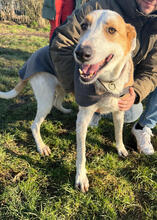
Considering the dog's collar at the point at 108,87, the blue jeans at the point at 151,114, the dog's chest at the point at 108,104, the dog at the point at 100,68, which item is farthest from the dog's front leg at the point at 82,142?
the blue jeans at the point at 151,114

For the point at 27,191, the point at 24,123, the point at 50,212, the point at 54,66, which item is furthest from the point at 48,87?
the point at 50,212

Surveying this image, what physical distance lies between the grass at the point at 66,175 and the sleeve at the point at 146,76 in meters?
0.84

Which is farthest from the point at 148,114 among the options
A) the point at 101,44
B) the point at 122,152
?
the point at 101,44

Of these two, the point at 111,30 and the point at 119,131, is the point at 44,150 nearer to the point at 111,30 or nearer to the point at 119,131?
the point at 119,131

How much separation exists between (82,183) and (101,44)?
4.66 ft

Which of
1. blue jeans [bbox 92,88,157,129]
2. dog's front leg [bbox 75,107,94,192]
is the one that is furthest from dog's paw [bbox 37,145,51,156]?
blue jeans [bbox 92,88,157,129]

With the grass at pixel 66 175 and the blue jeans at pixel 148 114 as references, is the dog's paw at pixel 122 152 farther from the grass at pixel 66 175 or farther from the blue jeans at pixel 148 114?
the blue jeans at pixel 148 114

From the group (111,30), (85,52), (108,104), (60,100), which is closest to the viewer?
(85,52)

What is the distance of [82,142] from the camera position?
2.11 meters

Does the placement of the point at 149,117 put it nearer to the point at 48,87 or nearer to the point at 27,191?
the point at 48,87

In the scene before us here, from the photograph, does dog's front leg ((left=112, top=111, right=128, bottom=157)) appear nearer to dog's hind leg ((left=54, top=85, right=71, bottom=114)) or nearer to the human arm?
the human arm

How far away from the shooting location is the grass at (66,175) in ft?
6.29

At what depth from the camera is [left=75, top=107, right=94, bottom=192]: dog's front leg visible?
2.05 m

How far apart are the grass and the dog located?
0.58ft
